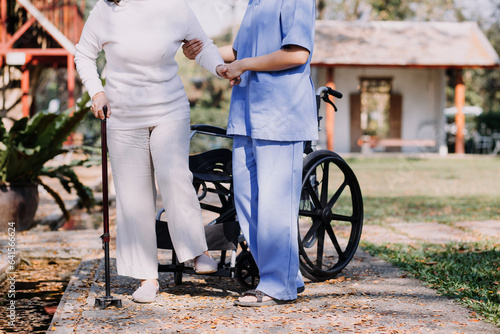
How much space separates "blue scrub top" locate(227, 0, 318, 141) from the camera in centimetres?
314

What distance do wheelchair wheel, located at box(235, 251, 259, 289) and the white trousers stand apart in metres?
0.21

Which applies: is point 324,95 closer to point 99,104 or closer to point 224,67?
point 224,67

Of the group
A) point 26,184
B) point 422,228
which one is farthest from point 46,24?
point 422,228

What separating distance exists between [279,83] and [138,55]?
71 cm

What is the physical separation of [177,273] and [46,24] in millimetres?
13185

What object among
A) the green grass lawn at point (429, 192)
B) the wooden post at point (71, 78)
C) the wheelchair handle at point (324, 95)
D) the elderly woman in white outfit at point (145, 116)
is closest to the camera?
the elderly woman in white outfit at point (145, 116)

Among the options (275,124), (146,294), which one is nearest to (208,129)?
(275,124)

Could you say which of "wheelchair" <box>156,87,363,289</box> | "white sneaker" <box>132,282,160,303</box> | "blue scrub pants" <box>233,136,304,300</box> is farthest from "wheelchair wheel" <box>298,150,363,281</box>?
"white sneaker" <box>132,282,160,303</box>

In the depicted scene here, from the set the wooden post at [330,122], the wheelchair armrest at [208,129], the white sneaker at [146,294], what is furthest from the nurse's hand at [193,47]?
the wooden post at [330,122]

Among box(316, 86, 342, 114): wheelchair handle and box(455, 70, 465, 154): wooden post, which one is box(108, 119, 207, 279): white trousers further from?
box(455, 70, 465, 154): wooden post

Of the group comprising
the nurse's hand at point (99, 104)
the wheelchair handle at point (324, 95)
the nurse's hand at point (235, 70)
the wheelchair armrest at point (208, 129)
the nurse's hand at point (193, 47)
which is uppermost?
the nurse's hand at point (193, 47)

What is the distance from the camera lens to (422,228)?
6070 mm

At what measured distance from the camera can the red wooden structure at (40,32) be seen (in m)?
15.4

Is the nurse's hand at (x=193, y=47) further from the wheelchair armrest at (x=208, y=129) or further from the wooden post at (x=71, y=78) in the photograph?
the wooden post at (x=71, y=78)
